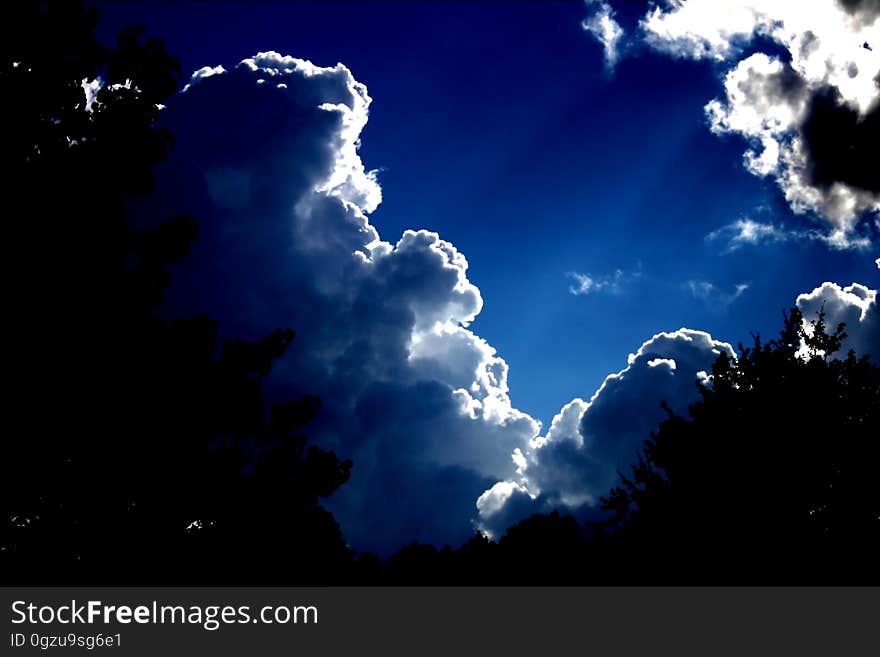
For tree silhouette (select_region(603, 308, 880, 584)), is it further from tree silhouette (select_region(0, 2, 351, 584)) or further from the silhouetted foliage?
tree silhouette (select_region(0, 2, 351, 584))

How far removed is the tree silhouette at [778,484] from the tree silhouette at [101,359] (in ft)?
41.4

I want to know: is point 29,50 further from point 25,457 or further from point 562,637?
point 562,637

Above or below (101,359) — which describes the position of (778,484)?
below

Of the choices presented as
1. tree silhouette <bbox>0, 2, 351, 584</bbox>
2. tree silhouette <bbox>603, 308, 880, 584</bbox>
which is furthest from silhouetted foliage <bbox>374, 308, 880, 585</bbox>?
tree silhouette <bbox>0, 2, 351, 584</bbox>

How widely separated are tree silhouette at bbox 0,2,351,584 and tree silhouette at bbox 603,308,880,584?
41.4 feet

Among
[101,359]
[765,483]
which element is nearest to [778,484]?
[765,483]

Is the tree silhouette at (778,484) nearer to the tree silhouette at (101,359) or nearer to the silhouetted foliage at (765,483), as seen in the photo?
the silhouetted foliage at (765,483)

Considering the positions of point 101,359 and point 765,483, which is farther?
point 765,483

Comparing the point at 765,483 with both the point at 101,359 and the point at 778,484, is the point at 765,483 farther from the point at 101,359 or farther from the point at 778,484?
the point at 101,359

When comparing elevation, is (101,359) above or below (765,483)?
above

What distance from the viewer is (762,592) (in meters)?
11.5

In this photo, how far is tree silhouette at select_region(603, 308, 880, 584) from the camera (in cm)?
1252

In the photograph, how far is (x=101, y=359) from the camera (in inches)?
430

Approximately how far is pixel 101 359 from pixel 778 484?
17.9 metres
